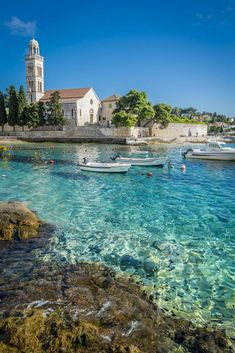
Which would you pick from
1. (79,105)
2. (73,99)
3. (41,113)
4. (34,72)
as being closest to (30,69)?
(34,72)

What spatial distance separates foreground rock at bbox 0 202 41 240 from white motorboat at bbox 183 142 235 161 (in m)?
Result: 33.4

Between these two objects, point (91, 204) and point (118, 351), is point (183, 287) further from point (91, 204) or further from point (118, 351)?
point (91, 204)

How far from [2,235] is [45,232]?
5.55 feet

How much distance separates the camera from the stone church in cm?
8625

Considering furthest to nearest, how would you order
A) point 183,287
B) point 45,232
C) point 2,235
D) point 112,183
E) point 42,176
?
1. point 42,176
2. point 112,183
3. point 45,232
4. point 2,235
5. point 183,287

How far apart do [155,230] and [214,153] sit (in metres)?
31.1

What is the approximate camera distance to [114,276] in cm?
816

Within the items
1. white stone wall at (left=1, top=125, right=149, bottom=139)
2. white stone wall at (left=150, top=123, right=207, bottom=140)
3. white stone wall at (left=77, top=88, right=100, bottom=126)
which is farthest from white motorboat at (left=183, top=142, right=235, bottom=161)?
white stone wall at (left=77, top=88, right=100, bottom=126)

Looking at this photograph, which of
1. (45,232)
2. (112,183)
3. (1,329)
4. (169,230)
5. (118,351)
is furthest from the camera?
(112,183)

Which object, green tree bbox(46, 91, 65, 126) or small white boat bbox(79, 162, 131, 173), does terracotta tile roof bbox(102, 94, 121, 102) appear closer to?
green tree bbox(46, 91, 65, 126)

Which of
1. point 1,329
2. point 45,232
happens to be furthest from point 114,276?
point 45,232

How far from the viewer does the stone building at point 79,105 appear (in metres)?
85.9

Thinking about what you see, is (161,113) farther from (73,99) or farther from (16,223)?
(16,223)

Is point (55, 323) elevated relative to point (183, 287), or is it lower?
elevated
